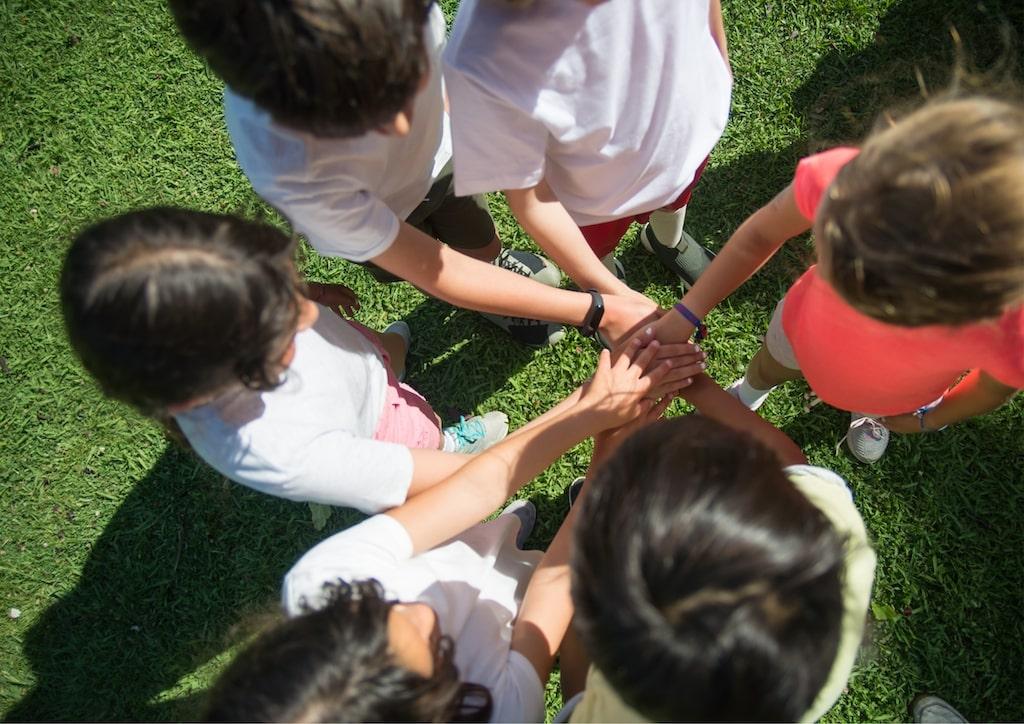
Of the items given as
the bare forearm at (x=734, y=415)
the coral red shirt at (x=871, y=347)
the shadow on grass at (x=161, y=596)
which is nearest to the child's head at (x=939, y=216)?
the coral red shirt at (x=871, y=347)

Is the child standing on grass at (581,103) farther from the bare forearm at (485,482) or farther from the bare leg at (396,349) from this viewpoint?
the bare leg at (396,349)

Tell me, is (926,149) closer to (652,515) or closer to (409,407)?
(652,515)

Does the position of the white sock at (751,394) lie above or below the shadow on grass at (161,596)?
above

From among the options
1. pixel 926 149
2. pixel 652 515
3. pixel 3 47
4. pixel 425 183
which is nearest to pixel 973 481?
pixel 926 149

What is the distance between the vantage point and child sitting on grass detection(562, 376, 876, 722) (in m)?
1.06

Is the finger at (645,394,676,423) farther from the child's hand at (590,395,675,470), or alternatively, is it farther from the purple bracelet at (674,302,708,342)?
the purple bracelet at (674,302,708,342)

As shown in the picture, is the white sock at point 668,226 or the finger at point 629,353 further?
the white sock at point 668,226

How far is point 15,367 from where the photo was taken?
298 cm

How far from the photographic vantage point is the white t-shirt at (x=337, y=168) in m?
1.35

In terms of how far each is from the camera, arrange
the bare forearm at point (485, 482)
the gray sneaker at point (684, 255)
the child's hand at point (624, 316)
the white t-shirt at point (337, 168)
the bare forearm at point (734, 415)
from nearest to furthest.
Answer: the white t-shirt at point (337, 168) < the bare forearm at point (485, 482) < the bare forearm at point (734, 415) < the child's hand at point (624, 316) < the gray sneaker at point (684, 255)

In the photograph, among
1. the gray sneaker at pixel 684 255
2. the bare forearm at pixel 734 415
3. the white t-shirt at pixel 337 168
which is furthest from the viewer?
the gray sneaker at pixel 684 255

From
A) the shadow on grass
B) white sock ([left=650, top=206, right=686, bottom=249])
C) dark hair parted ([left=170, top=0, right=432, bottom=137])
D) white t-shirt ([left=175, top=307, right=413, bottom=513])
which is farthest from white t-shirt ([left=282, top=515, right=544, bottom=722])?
white sock ([left=650, top=206, right=686, bottom=249])

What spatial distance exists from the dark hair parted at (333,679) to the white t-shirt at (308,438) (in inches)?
11.9

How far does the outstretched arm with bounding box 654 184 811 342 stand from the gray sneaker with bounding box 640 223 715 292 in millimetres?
→ 719
